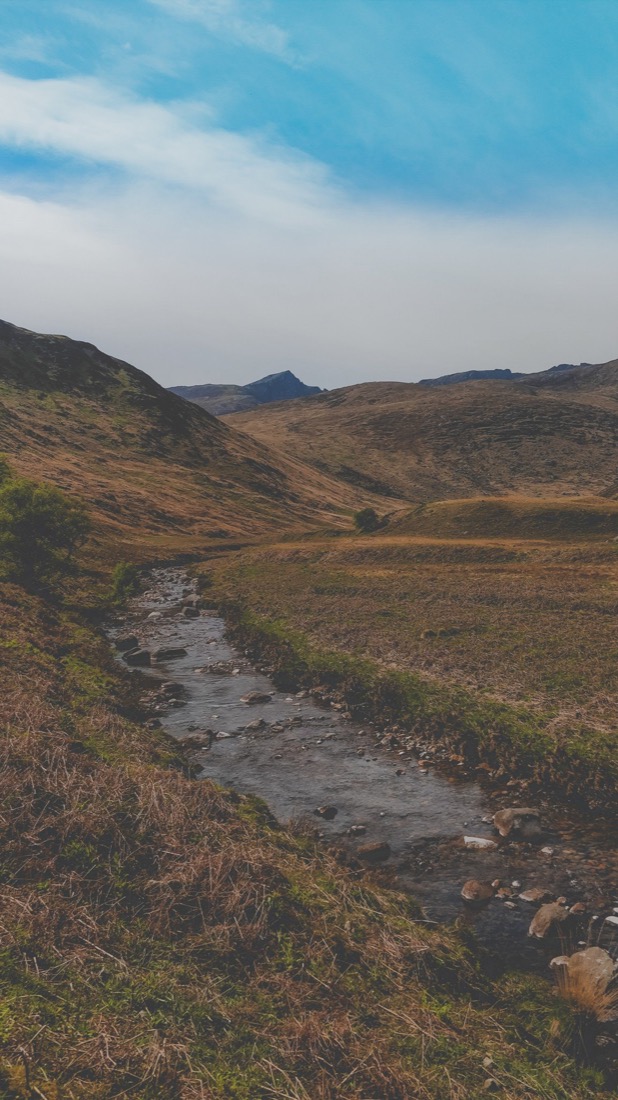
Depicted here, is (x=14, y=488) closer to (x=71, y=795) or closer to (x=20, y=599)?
(x=20, y=599)

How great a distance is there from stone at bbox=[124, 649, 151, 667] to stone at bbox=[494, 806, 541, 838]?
22.8 m

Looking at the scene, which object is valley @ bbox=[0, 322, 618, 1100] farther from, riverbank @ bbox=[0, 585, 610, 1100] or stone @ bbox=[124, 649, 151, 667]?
stone @ bbox=[124, 649, 151, 667]

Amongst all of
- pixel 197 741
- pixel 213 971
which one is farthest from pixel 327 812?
pixel 213 971

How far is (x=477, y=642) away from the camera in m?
31.4

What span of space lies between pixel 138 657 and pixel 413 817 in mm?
21604

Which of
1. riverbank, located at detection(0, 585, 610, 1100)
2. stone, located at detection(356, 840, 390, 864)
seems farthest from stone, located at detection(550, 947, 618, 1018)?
stone, located at detection(356, 840, 390, 864)

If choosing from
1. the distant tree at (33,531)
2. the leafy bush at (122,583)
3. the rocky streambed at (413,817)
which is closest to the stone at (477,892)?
the rocky streambed at (413,817)

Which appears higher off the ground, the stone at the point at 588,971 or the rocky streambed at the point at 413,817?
the stone at the point at 588,971

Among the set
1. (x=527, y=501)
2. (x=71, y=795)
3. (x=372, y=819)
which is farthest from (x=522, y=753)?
(x=527, y=501)

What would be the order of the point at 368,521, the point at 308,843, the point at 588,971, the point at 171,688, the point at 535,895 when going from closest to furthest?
the point at 588,971 → the point at 535,895 → the point at 308,843 → the point at 171,688 → the point at 368,521

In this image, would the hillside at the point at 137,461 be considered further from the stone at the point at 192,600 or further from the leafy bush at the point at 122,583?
the stone at the point at 192,600

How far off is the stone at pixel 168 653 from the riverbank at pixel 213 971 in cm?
2092

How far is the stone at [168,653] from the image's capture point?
35875 millimetres

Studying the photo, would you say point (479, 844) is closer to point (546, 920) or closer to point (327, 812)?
point (546, 920)
